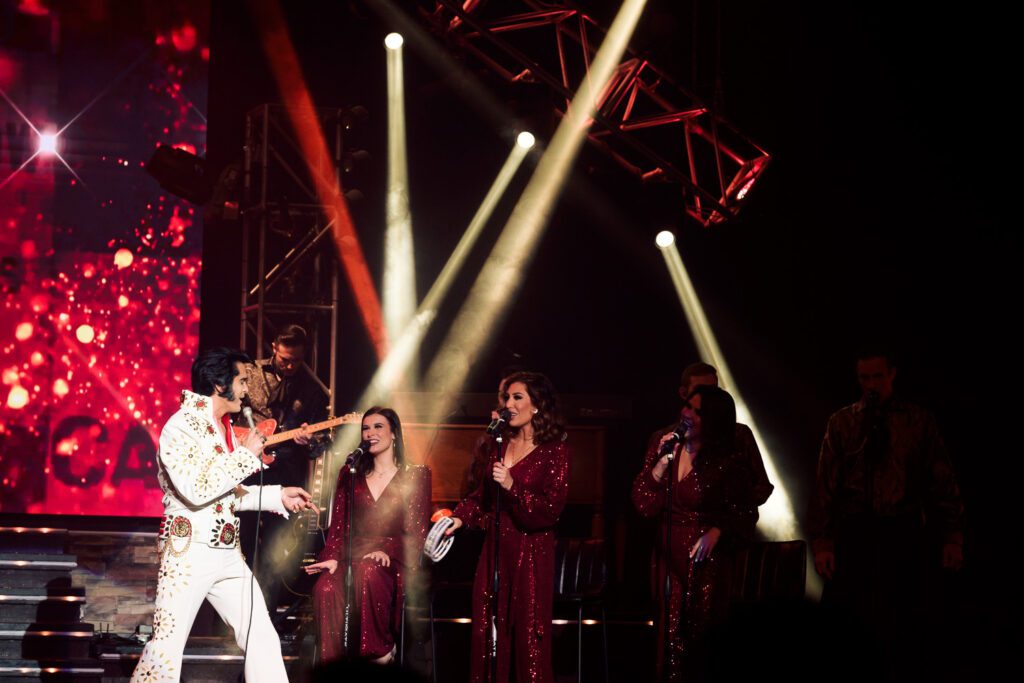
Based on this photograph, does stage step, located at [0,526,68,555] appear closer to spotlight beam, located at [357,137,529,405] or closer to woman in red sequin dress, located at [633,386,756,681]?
spotlight beam, located at [357,137,529,405]

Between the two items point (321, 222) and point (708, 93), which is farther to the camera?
point (708, 93)

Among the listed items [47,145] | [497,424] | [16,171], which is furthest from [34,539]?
[497,424]

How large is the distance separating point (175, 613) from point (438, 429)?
12.0 feet

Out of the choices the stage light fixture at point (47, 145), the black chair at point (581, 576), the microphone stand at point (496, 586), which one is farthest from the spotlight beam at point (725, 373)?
the stage light fixture at point (47, 145)

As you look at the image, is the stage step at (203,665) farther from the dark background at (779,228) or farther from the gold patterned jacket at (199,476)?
the dark background at (779,228)

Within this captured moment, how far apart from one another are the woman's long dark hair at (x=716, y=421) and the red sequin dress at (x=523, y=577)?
0.70m

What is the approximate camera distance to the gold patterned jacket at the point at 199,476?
462 cm

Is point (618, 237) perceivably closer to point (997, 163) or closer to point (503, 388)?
point (997, 163)

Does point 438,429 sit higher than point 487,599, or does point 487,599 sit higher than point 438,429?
point 438,429

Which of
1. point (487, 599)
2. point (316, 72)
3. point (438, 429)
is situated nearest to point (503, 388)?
point (487, 599)

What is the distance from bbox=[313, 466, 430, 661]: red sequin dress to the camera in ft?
17.9

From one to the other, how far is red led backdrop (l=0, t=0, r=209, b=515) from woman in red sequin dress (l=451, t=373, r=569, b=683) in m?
4.30

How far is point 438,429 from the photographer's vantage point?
8.09 meters

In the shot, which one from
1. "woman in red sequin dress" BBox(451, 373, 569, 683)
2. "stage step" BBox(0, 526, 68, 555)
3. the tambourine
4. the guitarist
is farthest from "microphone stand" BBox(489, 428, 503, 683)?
"stage step" BBox(0, 526, 68, 555)
